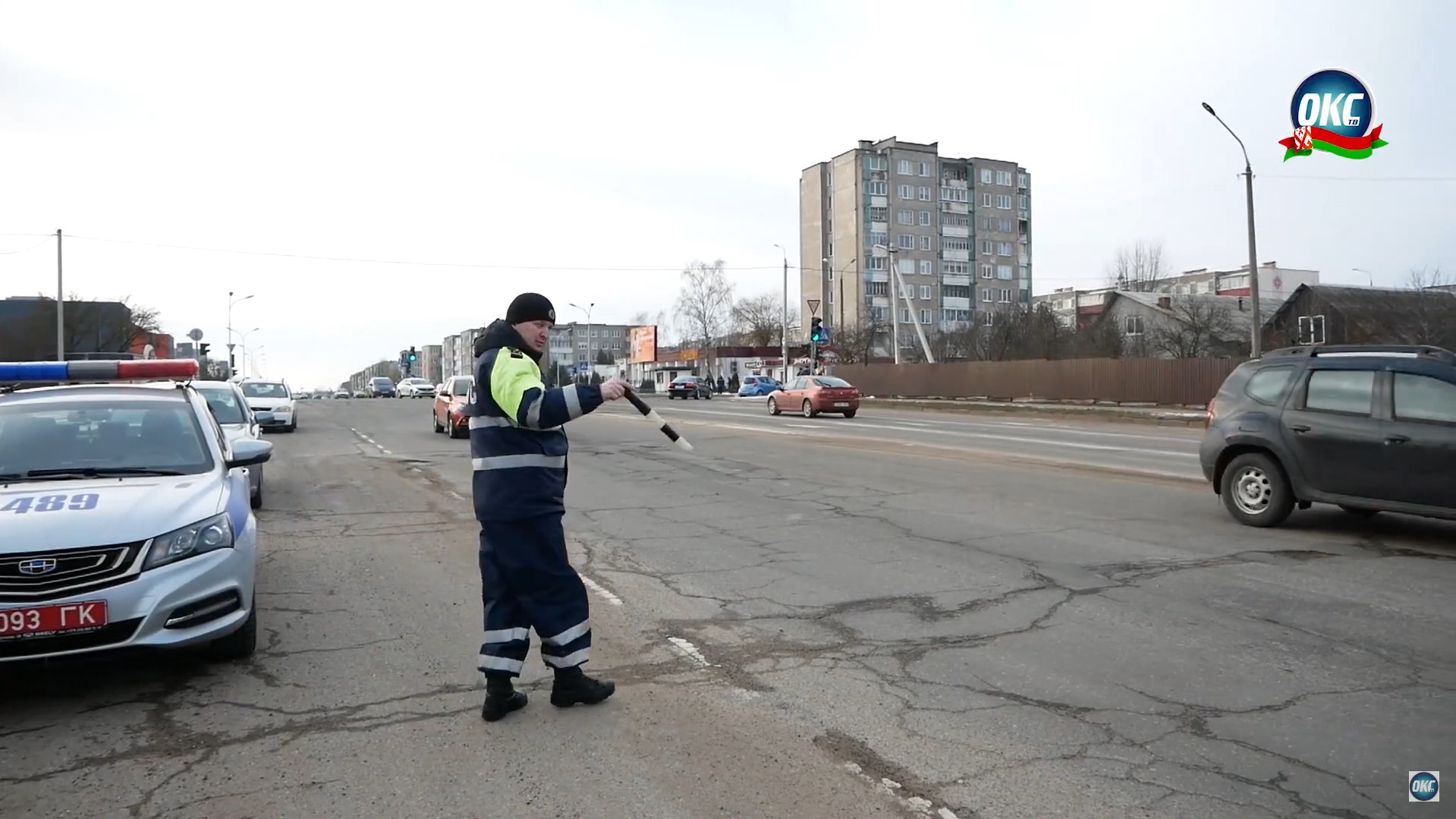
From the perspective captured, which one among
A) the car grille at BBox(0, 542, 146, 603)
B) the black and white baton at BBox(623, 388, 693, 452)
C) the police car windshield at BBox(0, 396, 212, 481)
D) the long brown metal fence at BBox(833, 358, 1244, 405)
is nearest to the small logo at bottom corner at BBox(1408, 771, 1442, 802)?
the black and white baton at BBox(623, 388, 693, 452)

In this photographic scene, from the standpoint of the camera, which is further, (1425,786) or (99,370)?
(99,370)

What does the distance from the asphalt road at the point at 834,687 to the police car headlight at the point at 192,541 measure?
0.70 m

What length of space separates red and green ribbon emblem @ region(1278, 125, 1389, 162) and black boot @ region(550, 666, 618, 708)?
25.9 meters

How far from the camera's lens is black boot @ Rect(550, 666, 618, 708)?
4.69m

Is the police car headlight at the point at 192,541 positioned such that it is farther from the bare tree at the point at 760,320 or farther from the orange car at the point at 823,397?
the bare tree at the point at 760,320

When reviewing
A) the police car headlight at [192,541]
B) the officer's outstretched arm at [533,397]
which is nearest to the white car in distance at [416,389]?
the police car headlight at [192,541]

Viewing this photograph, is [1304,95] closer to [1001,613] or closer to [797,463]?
[797,463]

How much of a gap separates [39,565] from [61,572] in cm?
9

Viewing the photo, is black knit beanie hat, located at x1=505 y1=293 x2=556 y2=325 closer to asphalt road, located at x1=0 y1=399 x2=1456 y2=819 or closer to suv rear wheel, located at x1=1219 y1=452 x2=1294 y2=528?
asphalt road, located at x1=0 y1=399 x2=1456 y2=819

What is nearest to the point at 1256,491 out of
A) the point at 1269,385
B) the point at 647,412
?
the point at 1269,385

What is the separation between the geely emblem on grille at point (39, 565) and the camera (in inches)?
178

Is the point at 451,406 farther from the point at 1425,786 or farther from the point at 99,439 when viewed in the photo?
the point at 1425,786

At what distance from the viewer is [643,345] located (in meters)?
103

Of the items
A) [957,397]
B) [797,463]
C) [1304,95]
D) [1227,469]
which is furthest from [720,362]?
[1227,469]
